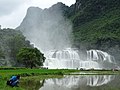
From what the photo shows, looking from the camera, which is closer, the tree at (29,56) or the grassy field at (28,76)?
the grassy field at (28,76)

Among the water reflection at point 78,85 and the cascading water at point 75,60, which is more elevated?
the cascading water at point 75,60

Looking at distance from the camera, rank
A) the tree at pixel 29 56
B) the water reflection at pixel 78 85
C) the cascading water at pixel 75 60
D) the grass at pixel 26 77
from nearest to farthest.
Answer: the grass at pixel 26 77
the water reflection at pixel 78 85
the tree at pixel 29 56
the cascading water at pixel 75 60

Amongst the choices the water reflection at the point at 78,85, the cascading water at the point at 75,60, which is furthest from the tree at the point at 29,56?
the water reflection at the point at 78,85

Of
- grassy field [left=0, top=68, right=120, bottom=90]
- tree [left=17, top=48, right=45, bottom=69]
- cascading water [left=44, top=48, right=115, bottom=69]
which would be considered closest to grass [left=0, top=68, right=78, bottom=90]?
grassy field [left=0, top=68, right=120, bottom=90]

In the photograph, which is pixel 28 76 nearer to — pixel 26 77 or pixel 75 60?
pixel 26 77

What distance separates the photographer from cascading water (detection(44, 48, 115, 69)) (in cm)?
11475

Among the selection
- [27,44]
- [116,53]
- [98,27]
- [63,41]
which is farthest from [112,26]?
[27,44]

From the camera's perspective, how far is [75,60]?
118 metres

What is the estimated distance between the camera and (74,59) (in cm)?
11912

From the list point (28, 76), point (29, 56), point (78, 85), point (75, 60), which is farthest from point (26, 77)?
point (75, 60)

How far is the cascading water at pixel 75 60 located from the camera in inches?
4518

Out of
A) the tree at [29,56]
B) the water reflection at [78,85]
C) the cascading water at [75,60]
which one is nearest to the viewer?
the water reflection at [78,85]

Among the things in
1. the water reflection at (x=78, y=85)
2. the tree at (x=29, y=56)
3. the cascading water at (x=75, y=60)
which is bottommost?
the water reflection at (x=78, y=85)

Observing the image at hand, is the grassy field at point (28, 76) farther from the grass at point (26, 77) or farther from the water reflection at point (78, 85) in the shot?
the water reflection at point (78, 85)
